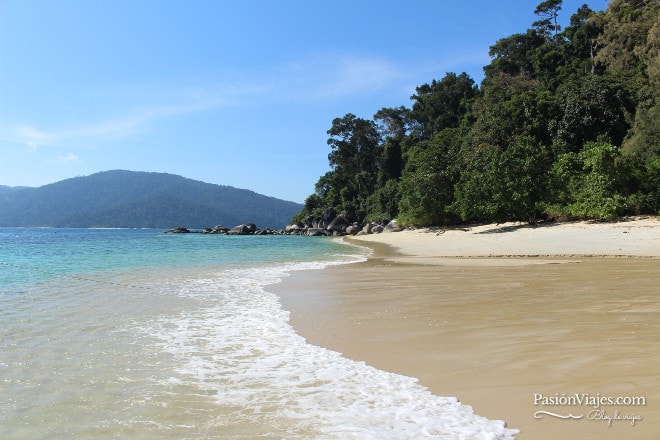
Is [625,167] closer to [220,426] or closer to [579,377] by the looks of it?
[579,377]

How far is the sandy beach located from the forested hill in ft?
55.1

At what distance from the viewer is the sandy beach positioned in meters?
3.60

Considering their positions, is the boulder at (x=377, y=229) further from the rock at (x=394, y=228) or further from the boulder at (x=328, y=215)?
the boulder at (x=328, y=215)

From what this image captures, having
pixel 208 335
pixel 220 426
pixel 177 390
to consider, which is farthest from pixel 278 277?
pixel 220 426

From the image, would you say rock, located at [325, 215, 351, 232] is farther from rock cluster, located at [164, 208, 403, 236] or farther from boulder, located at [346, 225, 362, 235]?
boulder, located at [346, 225, 362, 235]

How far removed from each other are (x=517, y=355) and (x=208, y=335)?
4609 mm

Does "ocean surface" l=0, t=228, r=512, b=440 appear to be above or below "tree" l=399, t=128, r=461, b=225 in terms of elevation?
below

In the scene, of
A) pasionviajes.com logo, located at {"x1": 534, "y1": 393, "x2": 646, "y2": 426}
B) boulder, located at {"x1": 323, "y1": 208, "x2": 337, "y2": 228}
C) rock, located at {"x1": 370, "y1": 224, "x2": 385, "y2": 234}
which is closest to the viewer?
pasionviajes.com logo, located at {"x1": 534, "y1": 393, "x2": 646, "y2": 426}

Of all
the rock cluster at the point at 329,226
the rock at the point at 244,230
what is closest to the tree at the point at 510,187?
the rock cluster at the point at 329,226

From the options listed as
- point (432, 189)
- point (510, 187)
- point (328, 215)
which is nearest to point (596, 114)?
point (510, 187)

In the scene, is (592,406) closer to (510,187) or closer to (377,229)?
(510,187)

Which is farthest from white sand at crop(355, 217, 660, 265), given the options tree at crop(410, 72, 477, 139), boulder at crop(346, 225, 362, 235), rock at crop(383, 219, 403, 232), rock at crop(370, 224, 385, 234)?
tree at crop(410, 72, 477, 139)

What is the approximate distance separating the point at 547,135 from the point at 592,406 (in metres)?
45.3

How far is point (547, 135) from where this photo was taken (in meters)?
43.0
